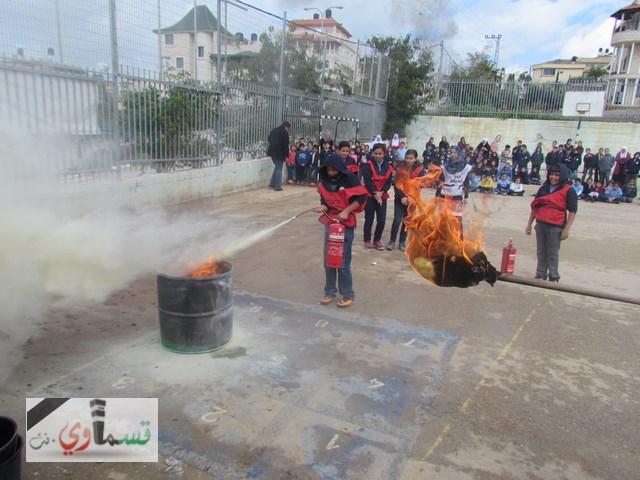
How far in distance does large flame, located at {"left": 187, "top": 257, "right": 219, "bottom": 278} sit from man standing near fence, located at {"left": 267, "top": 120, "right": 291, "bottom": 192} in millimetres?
A: 10308

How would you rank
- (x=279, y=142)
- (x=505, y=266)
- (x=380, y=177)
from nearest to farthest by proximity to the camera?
1. (x=505, y=266)
2. (x=380, y=177)
3. (x=279, y=142)

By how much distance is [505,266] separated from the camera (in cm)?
639

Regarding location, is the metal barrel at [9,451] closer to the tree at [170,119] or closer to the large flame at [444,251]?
the large flame at [444,251]

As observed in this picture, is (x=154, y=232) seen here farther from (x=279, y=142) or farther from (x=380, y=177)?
(x=279, y=142)

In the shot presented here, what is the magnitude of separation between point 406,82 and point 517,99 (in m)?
5.81

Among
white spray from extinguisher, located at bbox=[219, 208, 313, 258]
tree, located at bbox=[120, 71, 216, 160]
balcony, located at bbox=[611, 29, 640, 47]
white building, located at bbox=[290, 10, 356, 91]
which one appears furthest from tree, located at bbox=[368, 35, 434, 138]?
balcony, located at bbox=[611, 29, 640, 47]

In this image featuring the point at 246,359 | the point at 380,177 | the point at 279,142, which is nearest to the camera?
the point at 246,359

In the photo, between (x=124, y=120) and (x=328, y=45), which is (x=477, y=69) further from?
(x=124, y=120)

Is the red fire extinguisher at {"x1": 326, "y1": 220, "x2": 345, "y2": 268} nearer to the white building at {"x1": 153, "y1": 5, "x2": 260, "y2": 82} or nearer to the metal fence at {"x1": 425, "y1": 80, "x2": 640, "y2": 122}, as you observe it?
the white building at {"x1": 153, "y1": 5, "x2": 260, "y2": 82}

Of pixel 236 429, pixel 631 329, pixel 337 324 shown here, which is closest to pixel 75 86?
pixel 337 324

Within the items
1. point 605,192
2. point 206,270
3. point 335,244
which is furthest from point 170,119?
point 605,192

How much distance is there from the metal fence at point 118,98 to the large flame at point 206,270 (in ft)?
12.0

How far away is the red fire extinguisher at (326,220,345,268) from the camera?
17.5 ft

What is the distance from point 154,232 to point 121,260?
189cm
